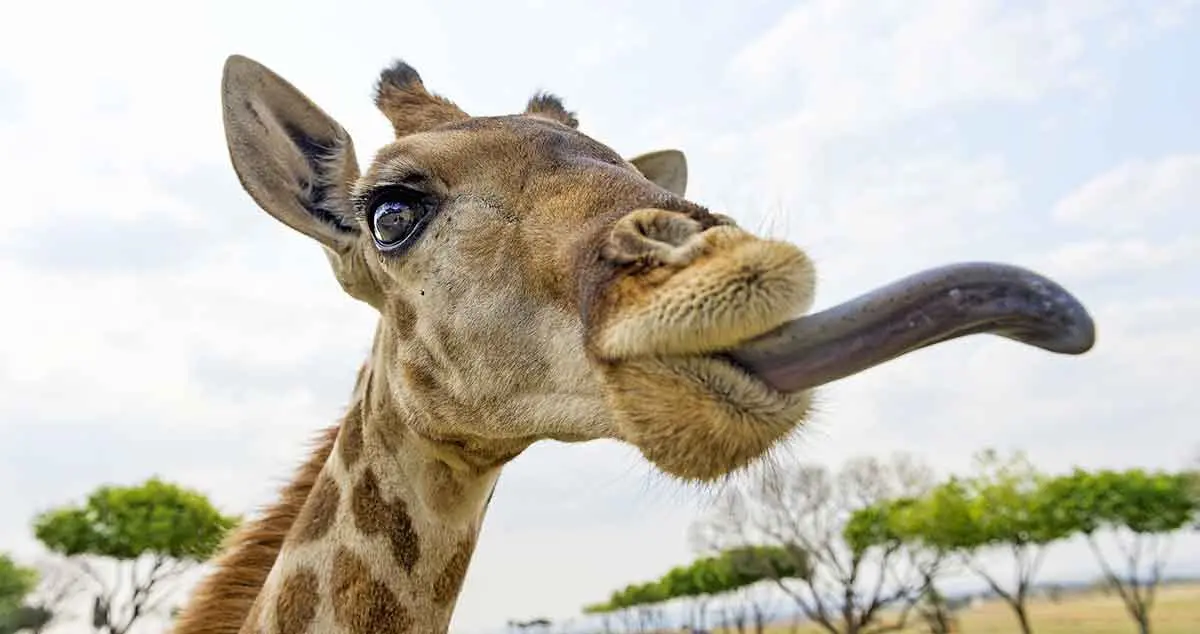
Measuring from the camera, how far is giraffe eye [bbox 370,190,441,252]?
11.3ft

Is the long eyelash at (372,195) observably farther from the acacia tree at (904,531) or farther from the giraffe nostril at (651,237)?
the acacia tree at (904,531)

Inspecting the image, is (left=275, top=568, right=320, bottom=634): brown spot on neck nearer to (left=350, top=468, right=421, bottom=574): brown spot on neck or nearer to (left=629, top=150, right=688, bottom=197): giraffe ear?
(left=350, top=468, right=421, bottom=574): brown spot on neck

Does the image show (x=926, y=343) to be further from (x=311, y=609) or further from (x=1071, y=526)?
(x=1071, y=526)

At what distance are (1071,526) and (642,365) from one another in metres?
44.5

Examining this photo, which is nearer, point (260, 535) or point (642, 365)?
point (642, 365)

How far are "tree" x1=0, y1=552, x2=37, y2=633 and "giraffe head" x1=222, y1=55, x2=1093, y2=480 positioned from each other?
46.4m

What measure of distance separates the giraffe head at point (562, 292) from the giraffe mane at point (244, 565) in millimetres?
809

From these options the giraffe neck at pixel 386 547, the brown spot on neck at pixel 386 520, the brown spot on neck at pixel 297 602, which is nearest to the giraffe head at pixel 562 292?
the giraffe neck at pixel 386 547

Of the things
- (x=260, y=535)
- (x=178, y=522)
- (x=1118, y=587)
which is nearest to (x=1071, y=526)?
(x=1118, y=587)

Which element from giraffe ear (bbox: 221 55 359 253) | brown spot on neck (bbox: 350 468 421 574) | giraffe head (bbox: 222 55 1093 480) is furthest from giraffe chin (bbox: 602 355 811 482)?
giraffe ear (bbox: 221 55 359 253)

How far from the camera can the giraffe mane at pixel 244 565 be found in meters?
4.11

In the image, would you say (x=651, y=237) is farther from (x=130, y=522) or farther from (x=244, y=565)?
(x=130, y=522)

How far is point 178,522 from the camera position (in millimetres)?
38438

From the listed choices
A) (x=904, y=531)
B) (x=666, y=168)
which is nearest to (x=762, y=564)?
(x=904, y=531)
